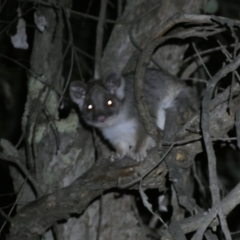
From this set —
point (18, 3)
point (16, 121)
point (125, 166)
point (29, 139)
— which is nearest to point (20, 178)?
point (29, 139)

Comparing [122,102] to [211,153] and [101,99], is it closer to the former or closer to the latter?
[101,99]

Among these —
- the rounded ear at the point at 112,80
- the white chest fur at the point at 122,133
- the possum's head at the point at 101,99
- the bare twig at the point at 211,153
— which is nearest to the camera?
the bare twig at the point at 211,153

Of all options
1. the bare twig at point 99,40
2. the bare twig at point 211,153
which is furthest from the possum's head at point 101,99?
the bare twig at point 211,153

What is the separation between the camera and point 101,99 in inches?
241

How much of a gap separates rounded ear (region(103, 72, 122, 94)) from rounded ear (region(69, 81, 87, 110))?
32 cm

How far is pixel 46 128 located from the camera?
5.62 m

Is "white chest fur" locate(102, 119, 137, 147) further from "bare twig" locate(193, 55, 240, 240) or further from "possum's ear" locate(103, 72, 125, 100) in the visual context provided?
"bare twig" locate(193, 55, 240, 240)

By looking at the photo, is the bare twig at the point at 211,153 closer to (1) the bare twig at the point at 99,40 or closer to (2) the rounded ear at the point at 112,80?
(2) the rounded ear at the point at 112,80

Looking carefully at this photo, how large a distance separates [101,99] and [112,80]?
0.36m

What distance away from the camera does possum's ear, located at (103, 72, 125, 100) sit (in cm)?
578

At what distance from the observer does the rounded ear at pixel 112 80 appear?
5.78m

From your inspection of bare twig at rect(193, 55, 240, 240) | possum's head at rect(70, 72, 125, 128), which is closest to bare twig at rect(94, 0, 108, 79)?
possum's head at rect(70, 72, 125, 128)

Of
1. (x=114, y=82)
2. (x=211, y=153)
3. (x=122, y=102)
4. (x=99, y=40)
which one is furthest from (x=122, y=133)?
(x=211, y=153)

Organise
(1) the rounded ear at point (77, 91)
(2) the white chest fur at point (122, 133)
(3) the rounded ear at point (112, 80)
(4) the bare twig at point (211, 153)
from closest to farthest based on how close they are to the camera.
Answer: (4) the bare twig at point (211, 153)
(3) the rounded ear at point (112, 80)
(2) the white chest fur at point (122, 133)
(1) the rounded ear at point (77, 91)
